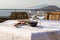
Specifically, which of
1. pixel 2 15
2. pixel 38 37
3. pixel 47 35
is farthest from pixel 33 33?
pixel 2 15

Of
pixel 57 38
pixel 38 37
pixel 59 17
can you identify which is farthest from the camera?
pixel 59 17

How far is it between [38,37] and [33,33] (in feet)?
0.20

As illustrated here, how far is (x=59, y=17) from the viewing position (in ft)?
9.65

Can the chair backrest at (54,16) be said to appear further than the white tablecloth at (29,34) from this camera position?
Yes

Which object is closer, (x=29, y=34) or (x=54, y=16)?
(x=29, y=34)

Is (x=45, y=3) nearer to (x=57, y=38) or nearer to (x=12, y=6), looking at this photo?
(x=12, y=6)

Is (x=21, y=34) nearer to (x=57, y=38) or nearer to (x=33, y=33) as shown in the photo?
(x=33, y=33)

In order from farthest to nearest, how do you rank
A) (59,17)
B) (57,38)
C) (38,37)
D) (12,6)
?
(12,6) < (59,17) < (57,38) < (38,37)

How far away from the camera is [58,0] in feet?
18.7

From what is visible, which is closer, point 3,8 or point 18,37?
point 18,37

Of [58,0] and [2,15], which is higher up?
[58,0]

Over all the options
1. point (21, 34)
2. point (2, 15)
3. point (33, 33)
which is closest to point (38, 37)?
point (33, 33)

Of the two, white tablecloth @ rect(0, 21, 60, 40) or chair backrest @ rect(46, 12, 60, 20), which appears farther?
chair backrest @ rect(46, 12, 60, 20)

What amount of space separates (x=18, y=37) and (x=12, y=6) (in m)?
4.20
